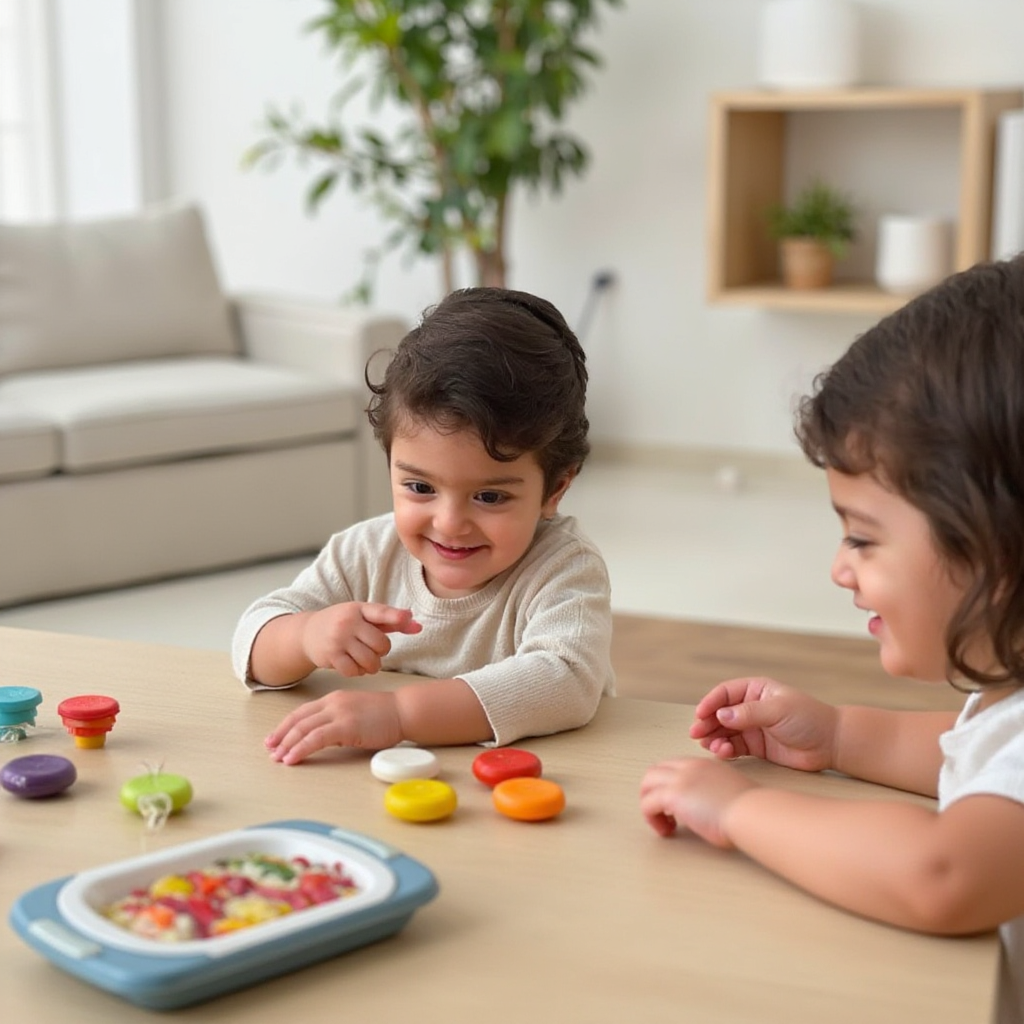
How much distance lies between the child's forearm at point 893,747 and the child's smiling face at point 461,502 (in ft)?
1.08

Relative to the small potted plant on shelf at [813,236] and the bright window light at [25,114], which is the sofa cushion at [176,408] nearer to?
the small potted plant on shelf at [813,236]

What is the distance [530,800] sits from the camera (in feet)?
3.29

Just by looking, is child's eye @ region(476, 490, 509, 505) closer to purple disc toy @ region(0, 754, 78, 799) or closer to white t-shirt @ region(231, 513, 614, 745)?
white t-shirt @ region(231, 513, 614, 745)

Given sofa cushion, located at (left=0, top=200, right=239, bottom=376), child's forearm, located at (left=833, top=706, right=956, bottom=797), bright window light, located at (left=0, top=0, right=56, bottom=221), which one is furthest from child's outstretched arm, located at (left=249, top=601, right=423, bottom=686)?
bright window light, located at (left=0, top=0, right=56, bottom=221)

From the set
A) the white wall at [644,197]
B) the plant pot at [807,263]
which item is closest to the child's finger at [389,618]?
the plant pot at [807,263]

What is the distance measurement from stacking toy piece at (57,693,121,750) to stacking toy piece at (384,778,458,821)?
0.24 meters

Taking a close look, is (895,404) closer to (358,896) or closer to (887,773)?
(887,773)

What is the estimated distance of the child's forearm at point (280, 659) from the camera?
1267 millimetres

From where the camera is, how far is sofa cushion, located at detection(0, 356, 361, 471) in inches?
134

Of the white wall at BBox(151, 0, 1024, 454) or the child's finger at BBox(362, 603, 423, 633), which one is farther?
the white wall at BBox(151, 0, 1024, 454)

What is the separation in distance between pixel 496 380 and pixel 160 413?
91.3 inches

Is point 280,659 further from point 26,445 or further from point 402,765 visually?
point 26,445

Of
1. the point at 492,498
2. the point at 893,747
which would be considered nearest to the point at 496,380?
the point at 492,498

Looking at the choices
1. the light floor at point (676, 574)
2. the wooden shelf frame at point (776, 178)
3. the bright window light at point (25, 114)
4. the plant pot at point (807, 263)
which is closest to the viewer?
the light floor at point (676, 574)
